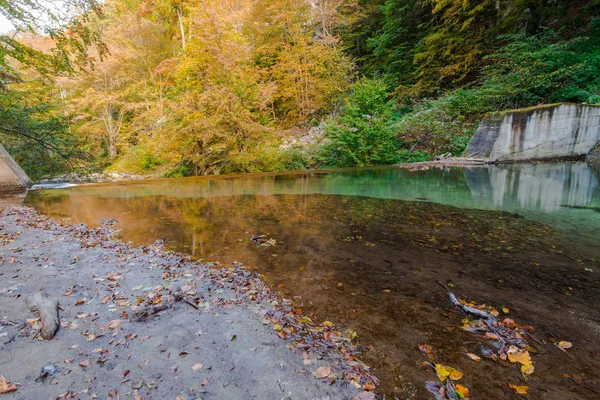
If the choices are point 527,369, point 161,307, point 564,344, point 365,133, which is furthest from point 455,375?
point 365,133

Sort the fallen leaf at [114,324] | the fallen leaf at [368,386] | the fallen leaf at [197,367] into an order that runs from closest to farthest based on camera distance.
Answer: the fallen leaf at [368,386] < the fallen leaf at [197,367] < the fallen leaf at [114,324]

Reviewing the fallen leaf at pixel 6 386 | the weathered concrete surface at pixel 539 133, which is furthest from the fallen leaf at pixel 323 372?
the weathered concrete surface at pixel 539 133

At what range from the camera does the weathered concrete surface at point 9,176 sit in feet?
28.1

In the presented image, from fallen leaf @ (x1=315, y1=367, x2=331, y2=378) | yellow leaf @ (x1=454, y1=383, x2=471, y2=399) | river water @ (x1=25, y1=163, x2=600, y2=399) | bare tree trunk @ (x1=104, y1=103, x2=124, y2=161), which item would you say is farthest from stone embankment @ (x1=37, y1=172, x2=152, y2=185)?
yellow leaf @ (x1=454, y1=383, x2=471, y2=399)

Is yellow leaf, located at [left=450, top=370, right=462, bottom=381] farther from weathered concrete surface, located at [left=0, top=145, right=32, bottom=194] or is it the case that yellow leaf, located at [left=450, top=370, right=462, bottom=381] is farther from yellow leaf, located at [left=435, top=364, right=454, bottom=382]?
weathered concrete surface, located at [left=0, top=145, right=32, bottom=194]

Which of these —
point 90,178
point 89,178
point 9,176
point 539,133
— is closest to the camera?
point 9,176

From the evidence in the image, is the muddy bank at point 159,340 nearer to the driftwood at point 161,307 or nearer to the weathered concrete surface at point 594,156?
the driftwood at point 161,307

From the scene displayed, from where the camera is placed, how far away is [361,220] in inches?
195

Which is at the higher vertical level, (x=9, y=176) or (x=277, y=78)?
(x=277, y=78)

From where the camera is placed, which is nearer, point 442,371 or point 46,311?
point 442,371

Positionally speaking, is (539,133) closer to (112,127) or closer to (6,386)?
(6,386)

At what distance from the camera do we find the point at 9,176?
8.75m

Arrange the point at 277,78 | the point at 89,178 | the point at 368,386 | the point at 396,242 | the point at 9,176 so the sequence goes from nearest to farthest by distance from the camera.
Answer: the point at 368,386 < the point at 396,242 < the point at 9,176 < the point at 89,178 < the point at 277,78

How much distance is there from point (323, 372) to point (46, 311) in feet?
6.77
